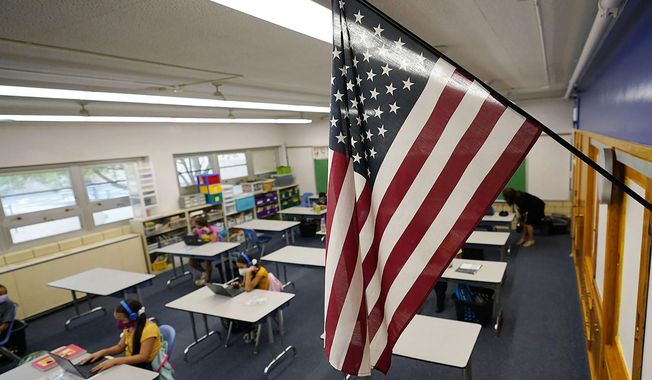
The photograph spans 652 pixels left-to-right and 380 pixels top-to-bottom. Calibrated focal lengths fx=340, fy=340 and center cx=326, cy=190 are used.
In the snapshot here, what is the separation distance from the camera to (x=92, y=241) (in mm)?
7215

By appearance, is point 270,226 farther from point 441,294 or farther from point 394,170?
point 394,170

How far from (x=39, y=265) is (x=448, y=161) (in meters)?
7.73

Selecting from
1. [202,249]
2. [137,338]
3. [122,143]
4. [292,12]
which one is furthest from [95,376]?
[122,143]

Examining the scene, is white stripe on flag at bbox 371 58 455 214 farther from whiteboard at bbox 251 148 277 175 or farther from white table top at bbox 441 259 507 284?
whiteboard at bbox 251 148 277 175

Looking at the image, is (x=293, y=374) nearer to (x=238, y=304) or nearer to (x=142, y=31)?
(x=238, y=304)

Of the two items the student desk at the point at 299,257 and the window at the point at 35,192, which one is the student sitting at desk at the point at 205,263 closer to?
the student desk at the point at 299,257

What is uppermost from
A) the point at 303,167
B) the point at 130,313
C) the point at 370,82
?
the point at 370,82

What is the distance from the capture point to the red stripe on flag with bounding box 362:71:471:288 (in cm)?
131

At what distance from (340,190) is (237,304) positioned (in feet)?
11.2

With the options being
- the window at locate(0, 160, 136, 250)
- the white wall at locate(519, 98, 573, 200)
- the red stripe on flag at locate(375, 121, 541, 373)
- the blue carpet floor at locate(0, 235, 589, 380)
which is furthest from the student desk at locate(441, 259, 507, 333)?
the window at locate(0, 160, 136, 250)

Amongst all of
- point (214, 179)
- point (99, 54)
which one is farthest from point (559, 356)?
point (214, 179)

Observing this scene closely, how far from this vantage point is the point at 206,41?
280 centimetres

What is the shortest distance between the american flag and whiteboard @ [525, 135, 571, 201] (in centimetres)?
915

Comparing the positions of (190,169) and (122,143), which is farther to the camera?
(190,169)
